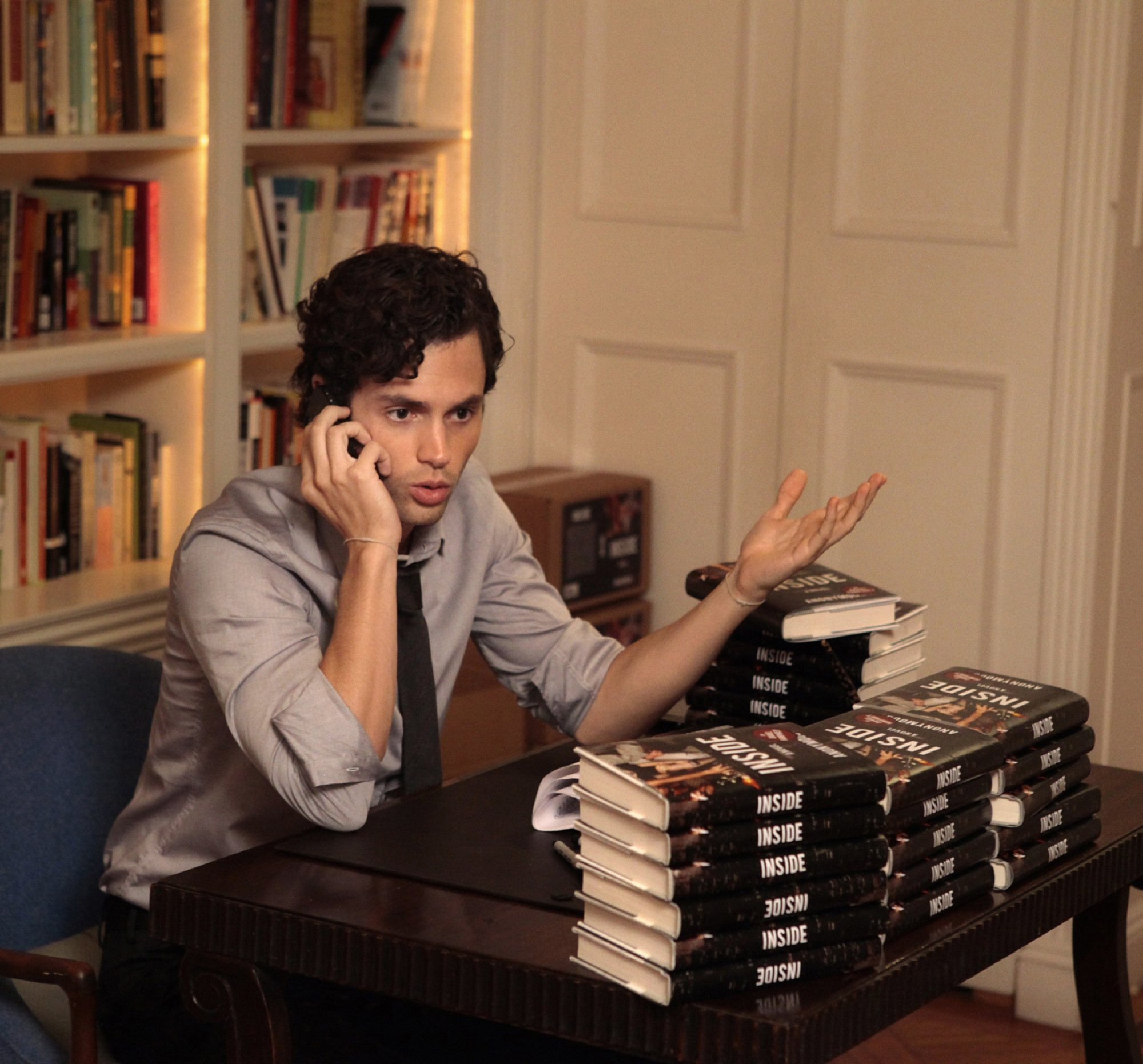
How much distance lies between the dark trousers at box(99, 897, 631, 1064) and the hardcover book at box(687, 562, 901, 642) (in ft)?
1.58

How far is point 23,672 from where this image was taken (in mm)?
1986

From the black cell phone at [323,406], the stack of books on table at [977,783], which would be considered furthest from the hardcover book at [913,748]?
the black cell phone at [323,406]

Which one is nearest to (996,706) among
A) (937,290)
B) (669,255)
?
(937,290)

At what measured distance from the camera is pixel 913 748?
1.47 m

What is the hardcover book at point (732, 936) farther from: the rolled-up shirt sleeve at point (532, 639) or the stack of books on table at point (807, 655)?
the rolled-up shirt sleeve at point (532, 639)

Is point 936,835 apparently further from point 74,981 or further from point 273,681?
point 74,981

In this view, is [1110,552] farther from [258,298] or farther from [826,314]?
[258,298]

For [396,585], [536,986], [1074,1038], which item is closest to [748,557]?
[396,585]

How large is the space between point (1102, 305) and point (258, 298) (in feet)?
4.88

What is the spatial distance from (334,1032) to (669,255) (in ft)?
6.40

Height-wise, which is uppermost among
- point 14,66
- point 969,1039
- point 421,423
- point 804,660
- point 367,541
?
point 14,66

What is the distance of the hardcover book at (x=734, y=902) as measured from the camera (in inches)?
49.3

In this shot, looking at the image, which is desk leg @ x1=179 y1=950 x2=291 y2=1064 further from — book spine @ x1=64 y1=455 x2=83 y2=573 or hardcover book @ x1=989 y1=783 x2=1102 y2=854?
book spine @ x1=64 y1=455 x2=83 y2=573

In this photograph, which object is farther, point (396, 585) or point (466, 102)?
point (466, 102)
